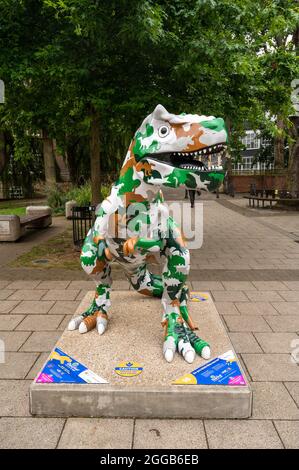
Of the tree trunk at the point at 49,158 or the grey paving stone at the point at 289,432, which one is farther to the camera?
the tree trunk at the point at 49,158

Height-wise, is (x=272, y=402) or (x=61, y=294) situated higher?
(x=61, y=294)

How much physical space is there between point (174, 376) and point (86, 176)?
19811 mm

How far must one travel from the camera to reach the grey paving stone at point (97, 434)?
7.91 ft

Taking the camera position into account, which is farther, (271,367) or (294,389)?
(271,367)

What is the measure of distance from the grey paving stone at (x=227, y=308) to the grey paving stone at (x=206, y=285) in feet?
2.17

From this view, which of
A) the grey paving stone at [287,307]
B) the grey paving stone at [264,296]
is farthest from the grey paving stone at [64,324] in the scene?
the grey paving stone at [287,307]

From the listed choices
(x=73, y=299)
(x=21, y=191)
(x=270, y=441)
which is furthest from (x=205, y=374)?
(x=21, y=191)

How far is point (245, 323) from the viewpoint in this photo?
4324 mm

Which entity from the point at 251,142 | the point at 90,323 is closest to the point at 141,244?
the point at 90,323

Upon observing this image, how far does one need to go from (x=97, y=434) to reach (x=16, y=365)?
1.21 meters

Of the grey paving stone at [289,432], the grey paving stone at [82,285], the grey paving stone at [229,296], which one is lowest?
the grey paving stone at [289,432]

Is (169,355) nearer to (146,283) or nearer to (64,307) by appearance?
(146,283)

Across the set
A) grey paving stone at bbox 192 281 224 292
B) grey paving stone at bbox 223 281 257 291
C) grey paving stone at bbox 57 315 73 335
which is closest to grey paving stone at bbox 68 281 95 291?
grey paving stone at bbox 57 315 73 335

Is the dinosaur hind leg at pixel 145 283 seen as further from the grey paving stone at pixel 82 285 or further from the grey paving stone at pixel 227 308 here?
the grey paving stone at pixel 82 285
